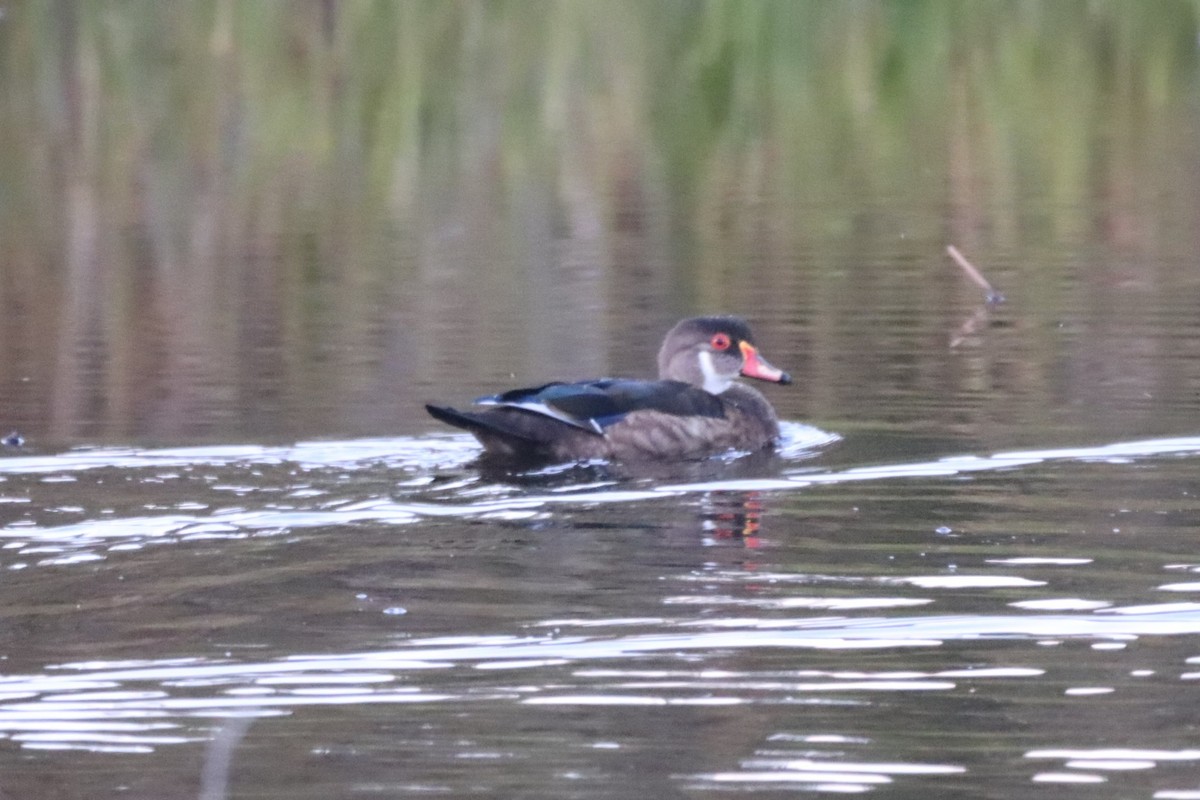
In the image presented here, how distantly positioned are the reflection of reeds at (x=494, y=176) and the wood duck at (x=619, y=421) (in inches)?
24.2

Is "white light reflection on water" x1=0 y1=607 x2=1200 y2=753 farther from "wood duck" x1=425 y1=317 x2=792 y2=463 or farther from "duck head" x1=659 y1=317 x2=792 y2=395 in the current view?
"duck head" x1=659 y1=317 x2=792 y2=395

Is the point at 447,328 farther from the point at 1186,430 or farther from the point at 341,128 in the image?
the point at 341,128

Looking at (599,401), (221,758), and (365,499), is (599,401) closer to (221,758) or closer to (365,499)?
(365,499)

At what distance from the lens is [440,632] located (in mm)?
6164

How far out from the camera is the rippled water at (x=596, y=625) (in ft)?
16.4

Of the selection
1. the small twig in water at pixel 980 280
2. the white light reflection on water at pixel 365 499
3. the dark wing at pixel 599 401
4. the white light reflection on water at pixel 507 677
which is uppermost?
the small twig in water at pixel 980 280

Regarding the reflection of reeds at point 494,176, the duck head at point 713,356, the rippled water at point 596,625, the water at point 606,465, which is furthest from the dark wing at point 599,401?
the reflection of reeds at point 494,176

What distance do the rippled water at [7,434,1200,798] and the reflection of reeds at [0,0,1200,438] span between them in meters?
1.58

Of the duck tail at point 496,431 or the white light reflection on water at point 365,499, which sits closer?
the white light reflection on water at point 365,499

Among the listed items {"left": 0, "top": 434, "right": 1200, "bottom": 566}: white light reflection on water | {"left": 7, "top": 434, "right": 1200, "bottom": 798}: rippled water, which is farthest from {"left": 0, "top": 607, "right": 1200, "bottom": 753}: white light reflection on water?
{"left": 0, "top": 434, "right": 1200, "bottom": 566}: white light reflection on water

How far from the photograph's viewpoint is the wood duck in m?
9.13

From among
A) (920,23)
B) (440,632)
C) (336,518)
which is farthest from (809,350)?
(920,23)

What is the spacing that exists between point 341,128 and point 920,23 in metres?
6.25

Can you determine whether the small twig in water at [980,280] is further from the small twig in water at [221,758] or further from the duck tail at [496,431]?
the small twig in water at [221,758]
